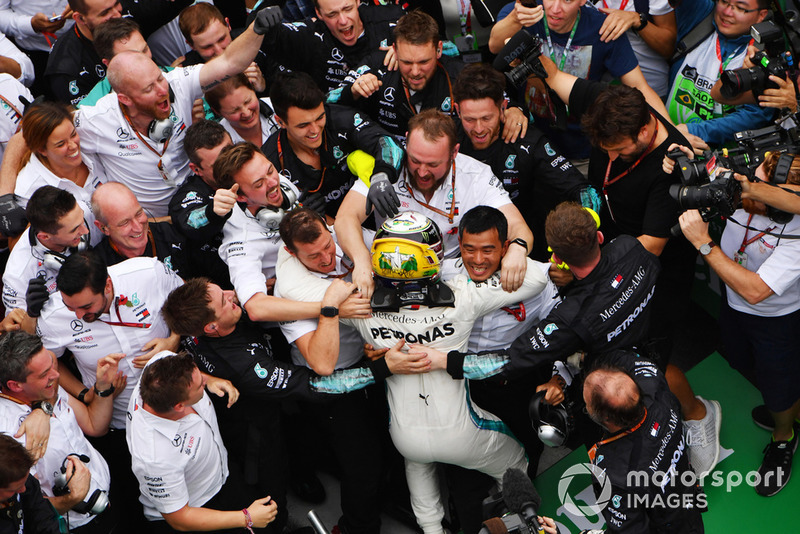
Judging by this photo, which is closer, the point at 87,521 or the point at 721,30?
the point at 87,521

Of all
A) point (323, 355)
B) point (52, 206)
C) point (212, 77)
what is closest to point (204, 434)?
point (323, 355)

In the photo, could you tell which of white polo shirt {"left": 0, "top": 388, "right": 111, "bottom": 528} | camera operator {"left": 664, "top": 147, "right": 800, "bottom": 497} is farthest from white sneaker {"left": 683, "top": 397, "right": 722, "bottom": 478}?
white polo shirt {"left": 0, "top": 388, "right": 111, "bottom": 528}

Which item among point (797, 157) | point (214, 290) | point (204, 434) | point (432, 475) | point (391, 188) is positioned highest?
point (797, 157)

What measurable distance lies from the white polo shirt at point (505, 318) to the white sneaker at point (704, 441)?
1.32 meters

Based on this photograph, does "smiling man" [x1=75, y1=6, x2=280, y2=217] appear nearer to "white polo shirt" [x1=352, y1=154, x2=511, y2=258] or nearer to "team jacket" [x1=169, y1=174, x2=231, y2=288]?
"team jacket" [x1=169, y1=174, x2=231, y2=288]

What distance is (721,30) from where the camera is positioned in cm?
525

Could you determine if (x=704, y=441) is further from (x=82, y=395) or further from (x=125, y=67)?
(x=125, y=67)

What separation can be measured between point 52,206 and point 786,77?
451cm

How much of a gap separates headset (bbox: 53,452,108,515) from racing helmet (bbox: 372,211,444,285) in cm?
197

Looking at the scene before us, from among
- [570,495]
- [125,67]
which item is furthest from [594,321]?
[125,67]

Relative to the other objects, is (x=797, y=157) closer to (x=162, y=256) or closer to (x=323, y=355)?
(x=323, y=355)

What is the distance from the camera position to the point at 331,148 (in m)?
5.48

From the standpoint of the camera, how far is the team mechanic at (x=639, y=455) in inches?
156

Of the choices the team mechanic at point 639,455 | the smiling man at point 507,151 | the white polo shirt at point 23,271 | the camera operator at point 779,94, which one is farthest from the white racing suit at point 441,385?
the camera operator at point 779,94
